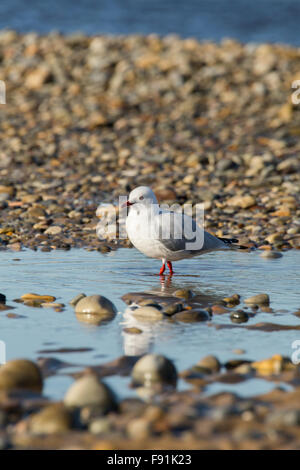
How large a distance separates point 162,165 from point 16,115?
5.83m

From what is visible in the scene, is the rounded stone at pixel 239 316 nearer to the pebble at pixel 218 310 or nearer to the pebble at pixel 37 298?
the pebble at pixel 218 310

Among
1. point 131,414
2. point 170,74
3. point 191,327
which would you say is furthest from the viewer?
point 170,74

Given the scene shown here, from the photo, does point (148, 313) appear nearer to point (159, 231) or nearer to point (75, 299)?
point (75, 299)

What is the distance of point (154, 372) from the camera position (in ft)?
15.3

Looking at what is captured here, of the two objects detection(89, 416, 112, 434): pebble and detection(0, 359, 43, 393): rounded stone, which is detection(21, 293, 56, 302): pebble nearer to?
detection(0, 359, 43, 393): rounded stone

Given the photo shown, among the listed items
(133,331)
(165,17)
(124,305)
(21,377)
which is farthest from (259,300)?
(165,17)

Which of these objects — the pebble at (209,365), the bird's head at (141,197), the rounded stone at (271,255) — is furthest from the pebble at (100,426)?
the rounded stone at (271,255)

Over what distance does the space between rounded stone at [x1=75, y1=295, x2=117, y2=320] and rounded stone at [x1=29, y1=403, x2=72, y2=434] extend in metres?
2.15

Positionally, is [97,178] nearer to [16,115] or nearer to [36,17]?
[16,115]

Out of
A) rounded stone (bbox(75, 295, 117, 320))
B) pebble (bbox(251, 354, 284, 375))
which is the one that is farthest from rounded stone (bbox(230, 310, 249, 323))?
pebble (bbox(251, 354, 284, 375))

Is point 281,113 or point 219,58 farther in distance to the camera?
point 219,58

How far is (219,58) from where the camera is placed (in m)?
22.5

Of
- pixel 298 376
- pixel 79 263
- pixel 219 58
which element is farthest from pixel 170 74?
pixel 298 376

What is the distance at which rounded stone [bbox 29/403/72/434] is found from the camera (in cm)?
403
